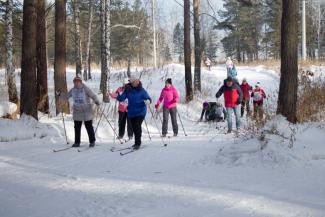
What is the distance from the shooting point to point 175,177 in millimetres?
7328

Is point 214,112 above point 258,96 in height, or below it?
below

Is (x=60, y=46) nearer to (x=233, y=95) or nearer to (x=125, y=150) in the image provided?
(x=233, y=95)

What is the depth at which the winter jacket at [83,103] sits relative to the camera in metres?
10.6

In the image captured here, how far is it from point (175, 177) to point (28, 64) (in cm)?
756

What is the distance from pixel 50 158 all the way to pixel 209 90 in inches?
613

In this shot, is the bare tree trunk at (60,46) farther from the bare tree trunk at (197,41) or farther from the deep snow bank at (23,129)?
the bare tree trunk at (197,41)

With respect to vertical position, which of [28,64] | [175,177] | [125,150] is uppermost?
[28,64]

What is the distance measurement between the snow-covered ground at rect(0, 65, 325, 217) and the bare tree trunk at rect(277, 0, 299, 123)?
2.12 ft

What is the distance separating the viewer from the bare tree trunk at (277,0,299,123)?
9883 millimetres

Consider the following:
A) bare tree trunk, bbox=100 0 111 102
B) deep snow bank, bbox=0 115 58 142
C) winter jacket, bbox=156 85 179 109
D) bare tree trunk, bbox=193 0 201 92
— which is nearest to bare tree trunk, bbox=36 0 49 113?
deep snow bank, bbox=0 115 58 142

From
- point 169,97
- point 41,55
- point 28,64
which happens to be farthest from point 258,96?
point 28,64

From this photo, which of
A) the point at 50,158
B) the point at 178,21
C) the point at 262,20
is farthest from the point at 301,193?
the point at 178,21

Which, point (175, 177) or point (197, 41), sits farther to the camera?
point (197, 41)

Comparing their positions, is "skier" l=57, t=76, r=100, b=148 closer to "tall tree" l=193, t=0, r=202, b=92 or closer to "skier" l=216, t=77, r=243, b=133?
"skier" l=216, t=77, r=243, b=133
